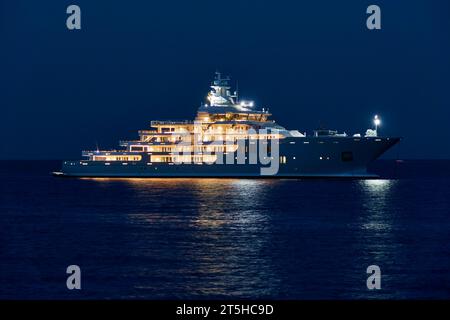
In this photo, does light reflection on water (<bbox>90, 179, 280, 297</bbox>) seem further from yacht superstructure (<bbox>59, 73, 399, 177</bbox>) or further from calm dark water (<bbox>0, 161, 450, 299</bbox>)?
yacht superstructure (<bbox>59, 73, 399, 177</bbox>)

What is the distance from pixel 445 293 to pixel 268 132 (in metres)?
47.8

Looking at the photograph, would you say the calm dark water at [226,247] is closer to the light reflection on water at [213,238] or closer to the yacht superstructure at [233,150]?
the light reflection on water at [213,238]

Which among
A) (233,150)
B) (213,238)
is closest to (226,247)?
(213,238)

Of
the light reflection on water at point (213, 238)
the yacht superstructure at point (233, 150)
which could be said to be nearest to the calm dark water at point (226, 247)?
the light reflection on water at point (213, 238)

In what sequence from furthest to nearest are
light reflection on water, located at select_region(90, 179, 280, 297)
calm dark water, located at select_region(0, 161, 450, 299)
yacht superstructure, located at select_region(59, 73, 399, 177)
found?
yacht superstructure, located at select_region(59, 73, 399, 177)
light reflection on water, located at select_region(90, 179, 280, 297)
calm dark water, located at select_region(0, 161, 450, 299)

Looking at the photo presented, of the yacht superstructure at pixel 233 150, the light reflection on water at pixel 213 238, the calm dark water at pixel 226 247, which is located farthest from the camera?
the yacht superstructure at pixel 233 150

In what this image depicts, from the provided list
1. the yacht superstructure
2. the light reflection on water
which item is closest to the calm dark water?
the light reflection on water

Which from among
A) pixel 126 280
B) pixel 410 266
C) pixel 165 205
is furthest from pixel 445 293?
pixel 165 205

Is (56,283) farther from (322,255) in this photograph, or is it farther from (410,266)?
Result: (410,266)

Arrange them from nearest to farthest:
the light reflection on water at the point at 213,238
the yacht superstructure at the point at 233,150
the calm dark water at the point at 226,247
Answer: the calm dark water at the point at 226,247
the light reflection on water at the point at 213,238
the yacht superstructure at the point at 233,150

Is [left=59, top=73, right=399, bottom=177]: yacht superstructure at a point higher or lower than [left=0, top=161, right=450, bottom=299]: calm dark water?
higher

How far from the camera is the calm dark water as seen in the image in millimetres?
21797

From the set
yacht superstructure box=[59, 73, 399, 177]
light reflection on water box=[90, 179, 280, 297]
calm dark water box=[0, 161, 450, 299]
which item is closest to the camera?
calm dark water box=[0, 161, 450, 299]

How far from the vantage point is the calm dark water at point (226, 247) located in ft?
71.5
